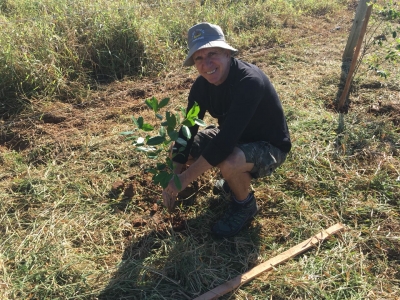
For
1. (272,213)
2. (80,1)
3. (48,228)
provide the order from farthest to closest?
(80,1)
(272,213)
(48,228)

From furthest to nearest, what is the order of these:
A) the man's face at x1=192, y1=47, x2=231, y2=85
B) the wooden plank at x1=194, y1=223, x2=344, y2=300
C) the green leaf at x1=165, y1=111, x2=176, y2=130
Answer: the man's face at x1=192, y1=47, x2=231, y2=85
the wooden plank at x1=194, y1=223, x2=344, y2=300
the green leaf at x1=165, y1=111, x2=176, y2=130

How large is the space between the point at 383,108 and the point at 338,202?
65.0 inches

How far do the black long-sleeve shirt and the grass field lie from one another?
0.55 m

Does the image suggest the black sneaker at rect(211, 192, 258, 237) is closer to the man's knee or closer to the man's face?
the man's knee

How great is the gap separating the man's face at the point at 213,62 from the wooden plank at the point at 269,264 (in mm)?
1167

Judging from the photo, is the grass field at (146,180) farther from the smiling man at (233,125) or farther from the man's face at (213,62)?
the man's face at (213,62)

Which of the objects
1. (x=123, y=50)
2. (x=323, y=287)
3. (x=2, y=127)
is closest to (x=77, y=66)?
(x=123, y=50)

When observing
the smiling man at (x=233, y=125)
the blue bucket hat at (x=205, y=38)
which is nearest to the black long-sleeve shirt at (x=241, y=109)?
the smiling man at (x=233, y=125)

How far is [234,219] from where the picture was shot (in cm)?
229

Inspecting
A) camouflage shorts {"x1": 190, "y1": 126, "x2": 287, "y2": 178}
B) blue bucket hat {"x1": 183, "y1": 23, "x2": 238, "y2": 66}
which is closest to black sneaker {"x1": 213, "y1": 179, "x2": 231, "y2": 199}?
camouflage shorts {"x1": 190, "y1": 126, "x2": 287, "y2": 178}

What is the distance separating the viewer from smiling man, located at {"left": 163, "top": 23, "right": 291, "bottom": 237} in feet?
6.56

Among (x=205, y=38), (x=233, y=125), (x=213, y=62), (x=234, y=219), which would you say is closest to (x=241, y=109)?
(x=233, y=125)

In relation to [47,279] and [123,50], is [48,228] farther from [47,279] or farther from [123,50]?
[123,50]

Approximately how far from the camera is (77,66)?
4094 millimetres
